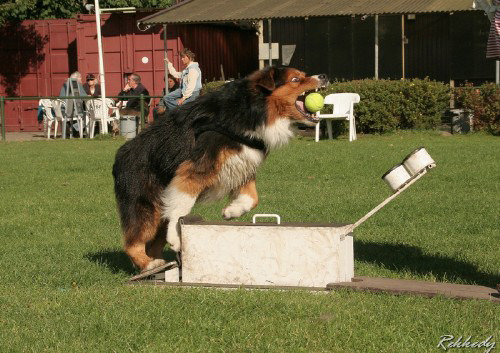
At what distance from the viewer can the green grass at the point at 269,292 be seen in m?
5.50

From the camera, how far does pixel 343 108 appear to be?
23.2 m

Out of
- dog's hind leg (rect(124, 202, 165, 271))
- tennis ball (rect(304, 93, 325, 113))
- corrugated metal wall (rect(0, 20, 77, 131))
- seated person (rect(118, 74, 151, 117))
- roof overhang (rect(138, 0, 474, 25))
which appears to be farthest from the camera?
corrugated metal wall (rect(0, 20, 77, 131))

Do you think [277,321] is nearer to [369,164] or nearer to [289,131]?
[289,131]

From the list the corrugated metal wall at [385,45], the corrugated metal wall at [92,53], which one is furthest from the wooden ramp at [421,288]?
the corrugated metal wall at [92,53]

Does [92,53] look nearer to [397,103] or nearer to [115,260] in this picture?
[397,103]

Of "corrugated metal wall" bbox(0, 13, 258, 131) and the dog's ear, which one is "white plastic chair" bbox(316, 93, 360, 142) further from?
the dog's ear

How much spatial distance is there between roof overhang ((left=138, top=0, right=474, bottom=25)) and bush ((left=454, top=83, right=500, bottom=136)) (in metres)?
2.54

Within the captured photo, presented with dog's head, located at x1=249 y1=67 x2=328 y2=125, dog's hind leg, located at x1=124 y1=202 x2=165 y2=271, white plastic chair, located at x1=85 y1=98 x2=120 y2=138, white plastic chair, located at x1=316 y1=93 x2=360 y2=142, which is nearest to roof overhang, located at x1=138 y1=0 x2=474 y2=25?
white plastic chair, located at x1=85 y1=98 x2=120 y2=138

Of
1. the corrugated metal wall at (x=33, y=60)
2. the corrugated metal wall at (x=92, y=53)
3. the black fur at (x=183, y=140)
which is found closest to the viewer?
the black fur at (x=183, y=140)

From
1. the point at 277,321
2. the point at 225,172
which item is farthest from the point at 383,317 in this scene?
the point at 225,172

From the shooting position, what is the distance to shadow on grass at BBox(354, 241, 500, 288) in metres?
7.30

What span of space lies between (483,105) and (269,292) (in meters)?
17.6

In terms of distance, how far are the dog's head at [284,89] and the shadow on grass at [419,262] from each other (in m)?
1.50

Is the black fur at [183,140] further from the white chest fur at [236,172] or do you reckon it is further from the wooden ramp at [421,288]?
the wooden ramp at [421,288]
